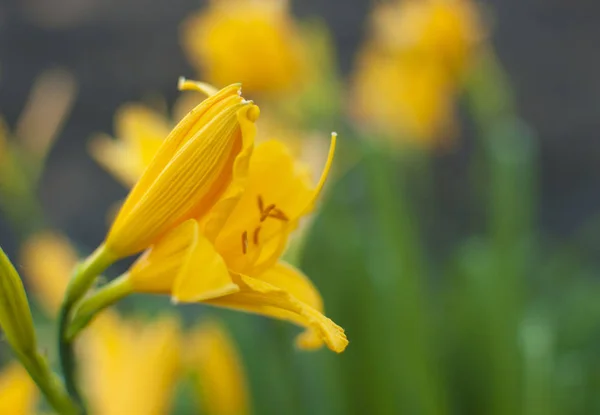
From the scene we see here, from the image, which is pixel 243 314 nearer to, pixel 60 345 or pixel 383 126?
pixel 383 126

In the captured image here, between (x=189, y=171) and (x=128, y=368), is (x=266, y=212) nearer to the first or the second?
(x=189, y=171)

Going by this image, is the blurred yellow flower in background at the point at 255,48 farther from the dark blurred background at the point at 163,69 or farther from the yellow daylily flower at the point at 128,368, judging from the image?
the dark blurred background at the point at 163,69

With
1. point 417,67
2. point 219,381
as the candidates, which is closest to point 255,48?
point 417,67

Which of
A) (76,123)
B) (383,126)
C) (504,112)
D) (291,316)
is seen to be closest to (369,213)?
(383,126)

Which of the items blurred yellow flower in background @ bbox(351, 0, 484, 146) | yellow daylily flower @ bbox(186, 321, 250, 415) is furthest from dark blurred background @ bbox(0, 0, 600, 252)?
yellow daylily flower @ bbox(186, 321, 250, 415)

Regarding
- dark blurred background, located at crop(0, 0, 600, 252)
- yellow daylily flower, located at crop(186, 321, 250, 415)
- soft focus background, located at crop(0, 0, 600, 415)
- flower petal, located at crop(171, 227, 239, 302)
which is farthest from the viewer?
dark blurred background, located at crop(0, 0, 600, 252)

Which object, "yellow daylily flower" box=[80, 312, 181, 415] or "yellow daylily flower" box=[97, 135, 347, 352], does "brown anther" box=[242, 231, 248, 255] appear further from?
"yellow daylily flower" box=[80, 312, 181, 415]
